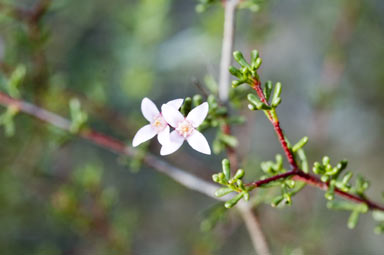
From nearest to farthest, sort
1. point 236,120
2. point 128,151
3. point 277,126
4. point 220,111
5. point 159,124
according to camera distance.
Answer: point 277,126, point 159,124, point 220,111, point 236,120, point 128,151

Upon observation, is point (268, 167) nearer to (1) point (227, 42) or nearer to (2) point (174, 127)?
(2) point (174, 127)

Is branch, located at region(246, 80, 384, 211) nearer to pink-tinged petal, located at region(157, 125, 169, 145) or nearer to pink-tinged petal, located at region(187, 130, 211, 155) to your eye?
pink-tinged petal, located at region(187, 130, 211, 155)

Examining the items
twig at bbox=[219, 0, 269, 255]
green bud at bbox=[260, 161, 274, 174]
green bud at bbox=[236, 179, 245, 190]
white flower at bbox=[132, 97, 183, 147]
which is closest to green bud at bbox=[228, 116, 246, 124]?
twig at bbox=[219, 0, 269, 255]

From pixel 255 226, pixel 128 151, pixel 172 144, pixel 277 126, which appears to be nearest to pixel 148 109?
pixel 172 144

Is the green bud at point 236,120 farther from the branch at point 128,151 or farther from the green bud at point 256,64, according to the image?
the green bud at point 256,64

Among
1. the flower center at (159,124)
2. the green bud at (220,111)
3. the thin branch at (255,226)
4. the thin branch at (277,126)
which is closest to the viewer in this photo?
the thin branch at (277,126)

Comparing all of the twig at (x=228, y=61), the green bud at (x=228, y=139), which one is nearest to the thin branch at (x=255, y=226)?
the twig at (x=228, y=61)
